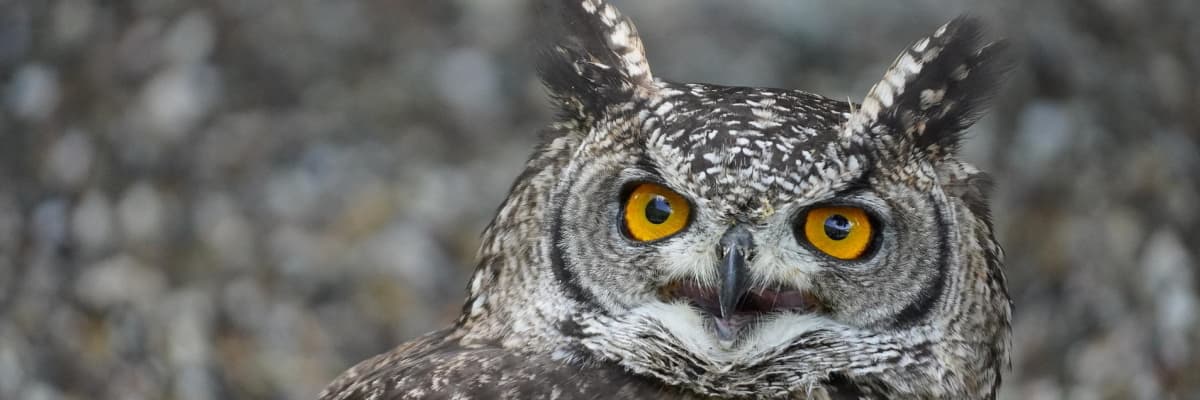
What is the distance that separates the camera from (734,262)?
1.73 meters

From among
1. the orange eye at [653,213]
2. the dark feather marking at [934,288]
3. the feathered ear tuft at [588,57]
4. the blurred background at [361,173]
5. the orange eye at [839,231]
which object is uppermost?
the blurred background at [361,173]

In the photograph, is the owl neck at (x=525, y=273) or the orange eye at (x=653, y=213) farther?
the owl neck at (x=525, y=273)

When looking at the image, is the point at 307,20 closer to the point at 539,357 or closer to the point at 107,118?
the point at 107,118

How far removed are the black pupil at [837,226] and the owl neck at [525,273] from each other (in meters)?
0.39

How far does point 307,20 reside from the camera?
10.1 ft

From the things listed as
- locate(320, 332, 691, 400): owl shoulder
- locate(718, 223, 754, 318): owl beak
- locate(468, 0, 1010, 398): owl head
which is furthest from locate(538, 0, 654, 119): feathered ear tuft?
locate(320, 332, 691, 400): owl shoulder

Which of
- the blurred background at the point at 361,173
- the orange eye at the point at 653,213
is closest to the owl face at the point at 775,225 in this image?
the orange eye at the point at 653,213

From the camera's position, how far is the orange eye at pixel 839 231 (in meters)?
1.77

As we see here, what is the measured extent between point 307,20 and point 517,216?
133 centimetres

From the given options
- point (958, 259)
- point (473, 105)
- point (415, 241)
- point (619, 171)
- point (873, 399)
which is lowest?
point (873, 399)

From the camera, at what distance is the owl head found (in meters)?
1.73

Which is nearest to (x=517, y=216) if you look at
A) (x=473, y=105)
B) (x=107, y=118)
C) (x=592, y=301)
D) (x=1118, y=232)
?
(x=592, y=301)

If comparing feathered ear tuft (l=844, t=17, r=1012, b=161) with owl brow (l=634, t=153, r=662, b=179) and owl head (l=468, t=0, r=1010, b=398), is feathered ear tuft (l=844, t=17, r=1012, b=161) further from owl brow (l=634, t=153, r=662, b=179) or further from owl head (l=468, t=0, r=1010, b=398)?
owl brow (l=634, t=153, r=662, b=179)

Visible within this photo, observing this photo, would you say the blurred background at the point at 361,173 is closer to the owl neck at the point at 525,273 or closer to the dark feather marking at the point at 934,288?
the owl neck at the point at 525,273
